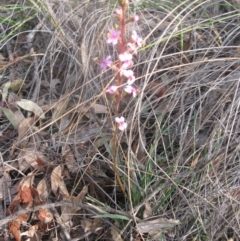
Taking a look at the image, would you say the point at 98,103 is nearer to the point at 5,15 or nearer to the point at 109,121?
the point at 109,121

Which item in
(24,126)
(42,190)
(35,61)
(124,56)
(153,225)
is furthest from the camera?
(35,61)

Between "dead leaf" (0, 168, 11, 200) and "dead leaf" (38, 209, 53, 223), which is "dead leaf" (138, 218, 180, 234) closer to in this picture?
"dead leaf" (38, 209, 53, 223)

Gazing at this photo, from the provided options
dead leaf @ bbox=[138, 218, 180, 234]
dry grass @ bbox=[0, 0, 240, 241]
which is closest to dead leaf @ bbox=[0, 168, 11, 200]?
dry grass @ bbox=[0, 0, 240, 241]

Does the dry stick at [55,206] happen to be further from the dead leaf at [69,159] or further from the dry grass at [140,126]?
the dead leaf at [69,159]

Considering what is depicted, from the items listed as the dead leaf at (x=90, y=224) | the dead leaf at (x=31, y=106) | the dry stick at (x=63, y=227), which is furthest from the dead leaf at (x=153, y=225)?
the dead leaf at (x=31, y=106)

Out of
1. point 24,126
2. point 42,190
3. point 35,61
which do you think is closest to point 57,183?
point 42,190

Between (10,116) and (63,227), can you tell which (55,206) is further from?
(10,116)

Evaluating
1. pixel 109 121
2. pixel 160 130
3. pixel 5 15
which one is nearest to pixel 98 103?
pixel 109 121

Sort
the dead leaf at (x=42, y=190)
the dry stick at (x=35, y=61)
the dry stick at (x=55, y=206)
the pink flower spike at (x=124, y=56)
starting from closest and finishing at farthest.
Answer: the pink flower spike at (x=124, y=56), the dry stick at (x=55, y=206), the dead leaf at (x=42, y=190), the dry stick at (x=35, y=61)

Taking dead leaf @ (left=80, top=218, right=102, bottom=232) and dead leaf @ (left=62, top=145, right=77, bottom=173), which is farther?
dead leaf @ (left=62, top=145, right=77, bottom=173)
